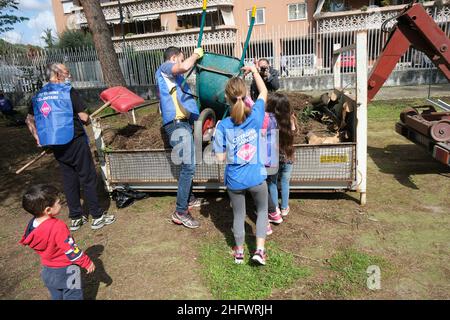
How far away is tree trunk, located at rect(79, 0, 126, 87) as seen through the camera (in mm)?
9203

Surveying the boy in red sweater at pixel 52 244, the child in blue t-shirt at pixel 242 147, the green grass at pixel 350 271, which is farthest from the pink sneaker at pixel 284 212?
the boy in red sweater at pixel 52 244

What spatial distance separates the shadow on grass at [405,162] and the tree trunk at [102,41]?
707 centimetres

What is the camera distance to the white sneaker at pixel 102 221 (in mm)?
3885

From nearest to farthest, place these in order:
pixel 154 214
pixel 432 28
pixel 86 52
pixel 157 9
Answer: pixel 154 214 < pixel 432 28 < pixel 86 52 < pixel 157 9

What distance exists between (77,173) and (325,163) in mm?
2791

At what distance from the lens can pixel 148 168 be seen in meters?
4.32

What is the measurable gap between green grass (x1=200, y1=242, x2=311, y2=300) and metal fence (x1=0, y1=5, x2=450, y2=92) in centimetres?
1151

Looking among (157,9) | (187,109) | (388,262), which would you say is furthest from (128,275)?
(157,9)

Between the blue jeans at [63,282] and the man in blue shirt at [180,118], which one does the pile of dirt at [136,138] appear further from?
the blue jeans at [63,282]

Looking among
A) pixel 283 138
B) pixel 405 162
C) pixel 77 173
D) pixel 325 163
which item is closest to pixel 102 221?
pixel 77 173
